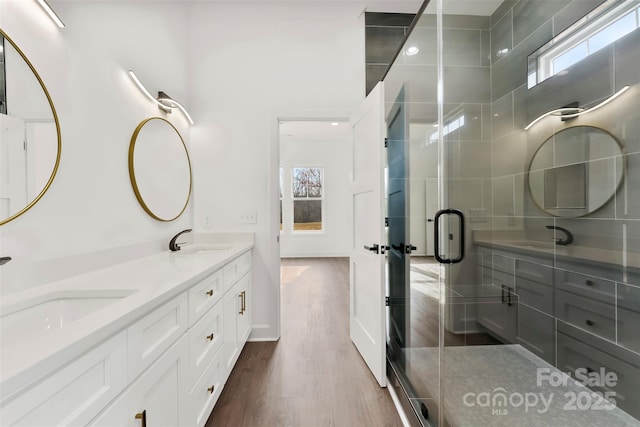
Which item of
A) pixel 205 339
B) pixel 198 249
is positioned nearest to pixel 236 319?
pixel 205 339

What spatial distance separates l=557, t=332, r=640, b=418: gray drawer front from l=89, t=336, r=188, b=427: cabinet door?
1885 mm

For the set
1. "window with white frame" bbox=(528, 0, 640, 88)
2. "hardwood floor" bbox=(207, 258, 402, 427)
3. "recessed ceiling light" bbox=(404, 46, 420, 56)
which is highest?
"recessed ceiling light" bbox=(404, 46, 420, 56)

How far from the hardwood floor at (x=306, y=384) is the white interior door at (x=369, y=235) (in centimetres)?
17

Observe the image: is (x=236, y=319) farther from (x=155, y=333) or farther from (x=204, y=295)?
(x=155, y=333)

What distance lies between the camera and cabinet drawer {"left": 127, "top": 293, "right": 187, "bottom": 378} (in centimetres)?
86

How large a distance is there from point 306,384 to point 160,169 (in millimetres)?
1881

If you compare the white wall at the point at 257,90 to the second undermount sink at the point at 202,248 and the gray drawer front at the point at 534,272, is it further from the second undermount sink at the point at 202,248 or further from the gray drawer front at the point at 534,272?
the gray drawer front at the point at 534,272

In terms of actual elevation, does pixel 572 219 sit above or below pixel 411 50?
below

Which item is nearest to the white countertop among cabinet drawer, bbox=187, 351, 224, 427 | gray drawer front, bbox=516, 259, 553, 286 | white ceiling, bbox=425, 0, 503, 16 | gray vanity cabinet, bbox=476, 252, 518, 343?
cabinet drawer, bbox=187, 351, 224, 427

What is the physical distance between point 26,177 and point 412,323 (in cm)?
214

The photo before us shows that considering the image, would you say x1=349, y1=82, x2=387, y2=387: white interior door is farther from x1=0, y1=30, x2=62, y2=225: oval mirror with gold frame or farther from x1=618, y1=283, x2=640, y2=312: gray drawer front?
x1=0, y1=30, x2=62, y2=225: oval mirror with gold frame

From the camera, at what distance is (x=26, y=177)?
1104mm

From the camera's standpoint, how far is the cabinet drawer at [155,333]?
0.86 meters

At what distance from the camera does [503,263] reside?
1.88 m
